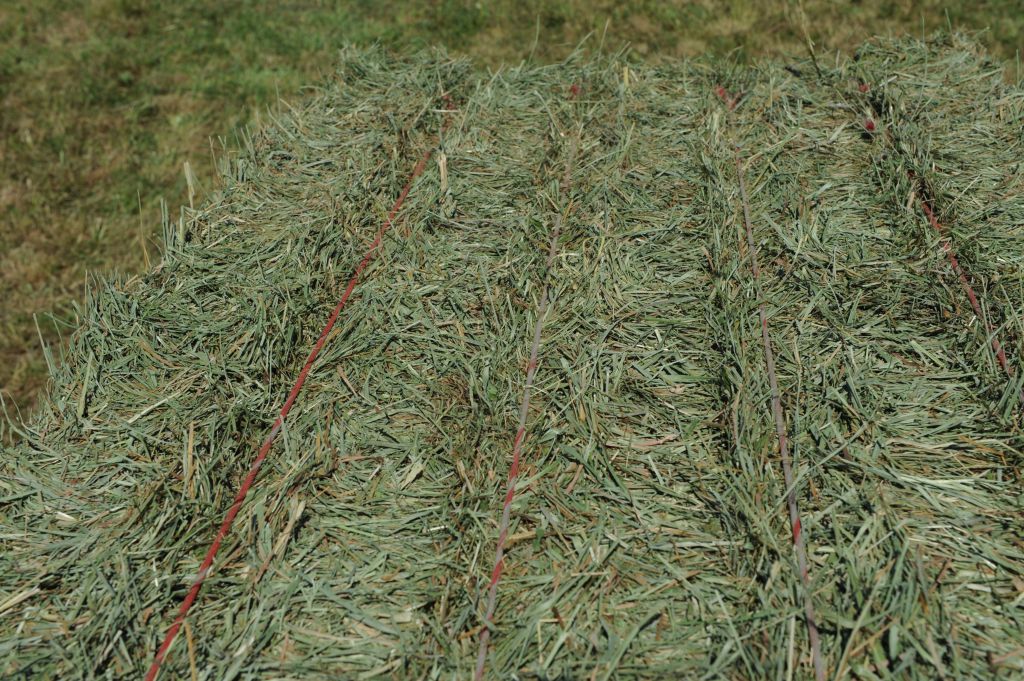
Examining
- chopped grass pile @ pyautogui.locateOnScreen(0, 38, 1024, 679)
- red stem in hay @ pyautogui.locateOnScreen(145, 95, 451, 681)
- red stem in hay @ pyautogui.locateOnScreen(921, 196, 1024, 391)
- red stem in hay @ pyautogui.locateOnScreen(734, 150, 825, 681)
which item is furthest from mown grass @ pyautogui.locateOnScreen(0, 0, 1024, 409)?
red stem in hay @ pyautogui.locateOnScreen(734, 150, 825, 681)

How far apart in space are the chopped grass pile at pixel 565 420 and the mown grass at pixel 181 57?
106cm

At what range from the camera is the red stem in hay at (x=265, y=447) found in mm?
1982

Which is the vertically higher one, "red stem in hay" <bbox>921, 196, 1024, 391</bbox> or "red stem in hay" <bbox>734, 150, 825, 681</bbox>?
"red stem in hay" <bbox>921, 196, 1024, 391</bbox>

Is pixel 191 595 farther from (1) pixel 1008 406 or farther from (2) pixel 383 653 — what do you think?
(1) pixel 1008 406

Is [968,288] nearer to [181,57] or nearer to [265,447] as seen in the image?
[265,447]

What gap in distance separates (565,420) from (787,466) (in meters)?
0.69

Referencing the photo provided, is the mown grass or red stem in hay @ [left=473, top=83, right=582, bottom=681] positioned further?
the mown grass

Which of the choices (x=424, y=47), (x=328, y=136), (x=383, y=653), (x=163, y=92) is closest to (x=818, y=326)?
(x=383, y=653)

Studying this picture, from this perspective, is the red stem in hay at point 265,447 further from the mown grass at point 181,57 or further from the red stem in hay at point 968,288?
the red stem in hay at point 968,288

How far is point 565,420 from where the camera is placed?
246 cm

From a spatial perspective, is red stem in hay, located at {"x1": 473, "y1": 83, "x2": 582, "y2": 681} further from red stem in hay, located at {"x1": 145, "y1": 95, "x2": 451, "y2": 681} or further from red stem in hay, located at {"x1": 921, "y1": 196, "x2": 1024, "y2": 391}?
red stem in hay, located at {"x1": 921, "y1": 196, "x2": 1024, "y2": 391}

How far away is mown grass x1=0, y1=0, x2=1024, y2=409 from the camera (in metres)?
4.08

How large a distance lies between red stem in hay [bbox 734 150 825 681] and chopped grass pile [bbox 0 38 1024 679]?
3cm

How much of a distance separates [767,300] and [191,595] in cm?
209
